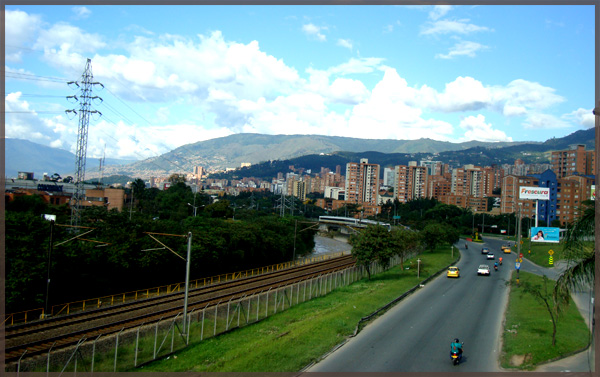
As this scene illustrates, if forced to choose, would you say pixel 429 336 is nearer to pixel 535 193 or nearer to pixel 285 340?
pixel 285 340

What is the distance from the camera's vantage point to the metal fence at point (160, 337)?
57.2 feet

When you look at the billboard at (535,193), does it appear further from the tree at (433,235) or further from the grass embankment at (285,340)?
the grass embankment at (285,340)

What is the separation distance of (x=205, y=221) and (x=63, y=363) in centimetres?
3825

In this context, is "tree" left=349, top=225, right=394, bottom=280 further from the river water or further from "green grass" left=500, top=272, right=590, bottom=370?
the river water

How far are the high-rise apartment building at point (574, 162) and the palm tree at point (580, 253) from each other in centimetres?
15928

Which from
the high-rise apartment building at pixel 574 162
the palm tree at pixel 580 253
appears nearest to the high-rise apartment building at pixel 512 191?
the high-rise apartment building at pixel 574 162

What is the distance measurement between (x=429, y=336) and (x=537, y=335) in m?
4.70

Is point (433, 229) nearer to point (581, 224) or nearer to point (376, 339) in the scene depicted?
point (376, 339)

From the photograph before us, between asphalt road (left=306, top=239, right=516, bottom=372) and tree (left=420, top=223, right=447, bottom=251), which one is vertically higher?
tree (left=420, top=223, right=447, bottom=251)

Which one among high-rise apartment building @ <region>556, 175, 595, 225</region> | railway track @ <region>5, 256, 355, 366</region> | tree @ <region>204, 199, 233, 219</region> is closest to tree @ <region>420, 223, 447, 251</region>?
railway track @ <region>5, 256, 355, 366</region>

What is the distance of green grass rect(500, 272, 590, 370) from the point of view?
17828mm

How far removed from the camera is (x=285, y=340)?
2102 cm

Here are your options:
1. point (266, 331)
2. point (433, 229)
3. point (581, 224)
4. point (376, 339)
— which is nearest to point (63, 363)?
point (266, 331)

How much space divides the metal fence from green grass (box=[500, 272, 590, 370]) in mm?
13142
